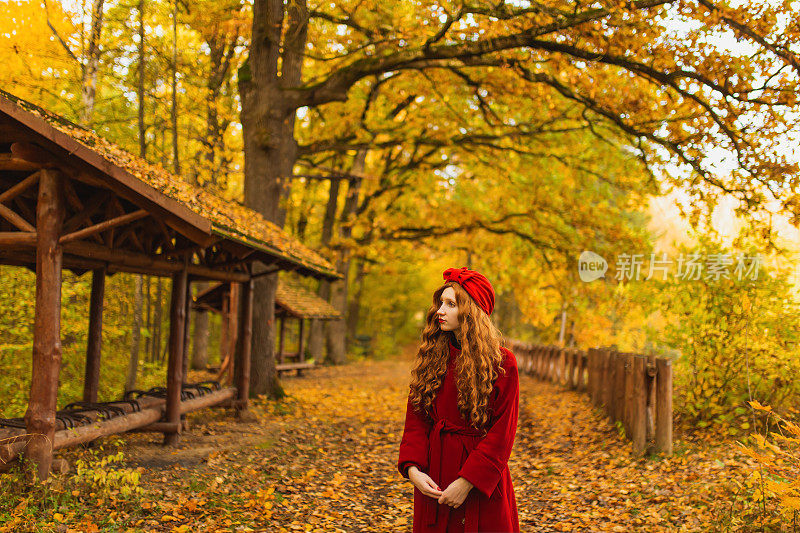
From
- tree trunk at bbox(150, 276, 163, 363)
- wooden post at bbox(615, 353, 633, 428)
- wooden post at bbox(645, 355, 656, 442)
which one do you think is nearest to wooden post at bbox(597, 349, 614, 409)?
wooden post at bbox(615, 353, 633, 428)

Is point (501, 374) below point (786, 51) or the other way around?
below

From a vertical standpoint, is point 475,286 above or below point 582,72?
below

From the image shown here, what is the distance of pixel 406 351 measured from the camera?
144ft

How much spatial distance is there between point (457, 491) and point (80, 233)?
502cm

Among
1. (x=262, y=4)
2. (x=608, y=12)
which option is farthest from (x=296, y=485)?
(x=262, y=4)

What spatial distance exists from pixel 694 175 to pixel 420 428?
914 centimetres

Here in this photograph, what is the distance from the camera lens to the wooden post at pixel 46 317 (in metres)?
6.06

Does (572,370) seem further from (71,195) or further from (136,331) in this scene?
(71,195)

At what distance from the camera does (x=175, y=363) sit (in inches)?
342

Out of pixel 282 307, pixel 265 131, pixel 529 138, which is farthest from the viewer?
pixel 282 307

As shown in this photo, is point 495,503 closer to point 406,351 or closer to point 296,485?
point 296,485

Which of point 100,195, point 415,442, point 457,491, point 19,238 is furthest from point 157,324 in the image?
point 457,491

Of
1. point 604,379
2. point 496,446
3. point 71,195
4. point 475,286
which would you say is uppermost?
point 71,195

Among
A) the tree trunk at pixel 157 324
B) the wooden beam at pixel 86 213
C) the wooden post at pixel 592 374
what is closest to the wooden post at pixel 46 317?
the wooden beam at pixel 86 213
